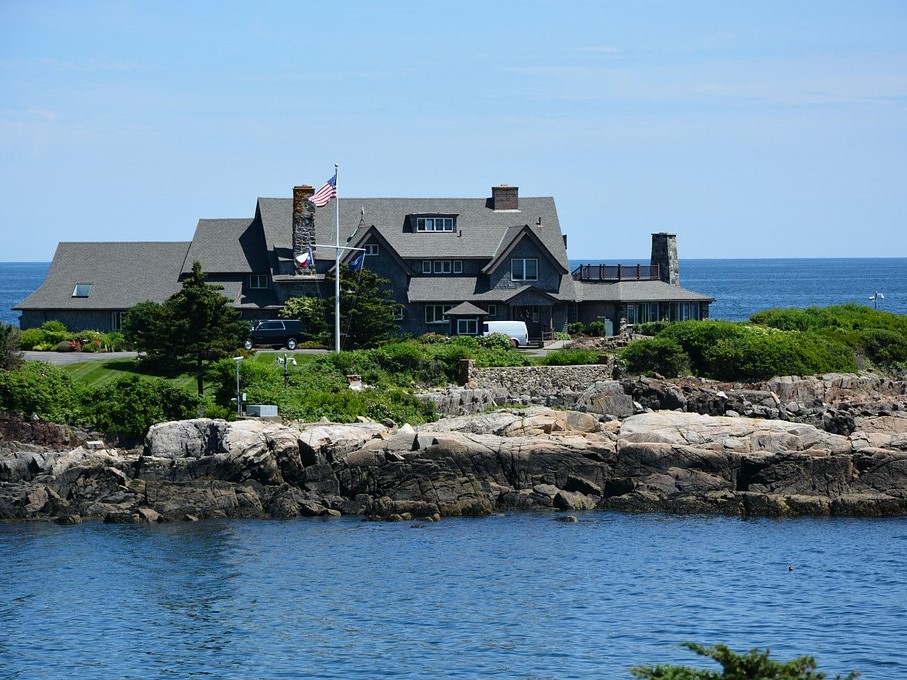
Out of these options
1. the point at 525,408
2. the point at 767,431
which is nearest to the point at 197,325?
the point at 525,408

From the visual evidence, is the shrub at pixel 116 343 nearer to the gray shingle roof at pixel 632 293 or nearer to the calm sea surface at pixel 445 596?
the calm sea surface at pixel 445 596

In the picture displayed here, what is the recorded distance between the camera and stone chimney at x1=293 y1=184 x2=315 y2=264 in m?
73.9

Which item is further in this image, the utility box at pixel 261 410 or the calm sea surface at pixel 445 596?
the utility box at pixel 261 410

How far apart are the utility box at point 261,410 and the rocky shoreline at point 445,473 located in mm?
2071

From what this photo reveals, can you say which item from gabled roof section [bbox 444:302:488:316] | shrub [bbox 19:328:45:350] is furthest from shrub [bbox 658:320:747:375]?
shrub [bbox 19:328:45:350]

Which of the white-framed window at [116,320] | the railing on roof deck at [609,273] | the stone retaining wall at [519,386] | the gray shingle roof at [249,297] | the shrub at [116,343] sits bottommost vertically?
the stone retaining wall at [519,386]

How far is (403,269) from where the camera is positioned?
7288 cm

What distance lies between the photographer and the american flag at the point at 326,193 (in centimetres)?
6253

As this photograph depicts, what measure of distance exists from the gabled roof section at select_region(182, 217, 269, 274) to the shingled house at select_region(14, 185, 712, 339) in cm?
9

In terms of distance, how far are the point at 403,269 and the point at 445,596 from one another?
37.9m

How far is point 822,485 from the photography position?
46000 mm

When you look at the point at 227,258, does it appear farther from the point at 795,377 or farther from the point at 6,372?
the point at 795,377

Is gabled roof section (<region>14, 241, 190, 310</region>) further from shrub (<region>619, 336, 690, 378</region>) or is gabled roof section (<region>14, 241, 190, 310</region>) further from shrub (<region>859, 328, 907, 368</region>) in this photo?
shrub (<region>859, 328, 907, 368</region>)

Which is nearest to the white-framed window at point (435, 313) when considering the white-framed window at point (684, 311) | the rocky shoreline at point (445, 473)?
the white-framed window at point (684, 311)
